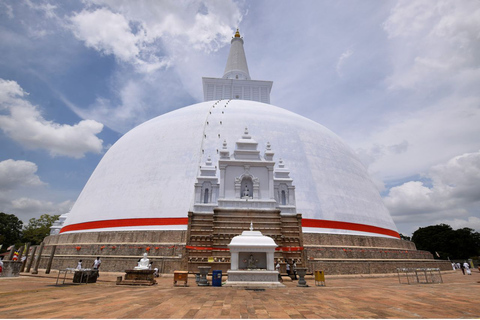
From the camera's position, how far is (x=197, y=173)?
65.3 ft

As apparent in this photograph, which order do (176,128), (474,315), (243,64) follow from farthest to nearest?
(243,64) → (176,128) → (474,315)

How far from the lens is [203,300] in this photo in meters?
7.14

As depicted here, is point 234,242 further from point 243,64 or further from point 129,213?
point 243,64

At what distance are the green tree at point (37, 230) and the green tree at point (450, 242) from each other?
2523 inches

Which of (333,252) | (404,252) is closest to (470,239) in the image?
(404,252)

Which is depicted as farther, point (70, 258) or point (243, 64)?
point (243, 64)

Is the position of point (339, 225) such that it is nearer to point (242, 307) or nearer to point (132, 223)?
point (132, 223)

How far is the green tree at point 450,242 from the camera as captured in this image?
46688 mm

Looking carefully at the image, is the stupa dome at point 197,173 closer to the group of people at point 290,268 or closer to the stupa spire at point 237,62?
the group of people at point 290,268

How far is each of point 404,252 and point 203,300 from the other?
59.2 ft

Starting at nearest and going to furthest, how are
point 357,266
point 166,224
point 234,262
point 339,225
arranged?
point 234,262 → point 357,266 → point 166,224 → point 339,225

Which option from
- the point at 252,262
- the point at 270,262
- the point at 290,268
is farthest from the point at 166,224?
the point at 270,262

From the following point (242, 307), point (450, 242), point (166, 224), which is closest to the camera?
point (242, 307)

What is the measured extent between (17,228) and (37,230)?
1005 centimetres
